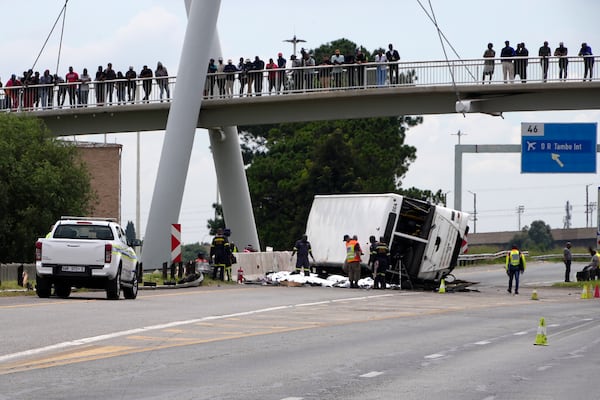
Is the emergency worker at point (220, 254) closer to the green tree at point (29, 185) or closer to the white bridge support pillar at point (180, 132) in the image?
the white bridge support pillar at point (180, 132)

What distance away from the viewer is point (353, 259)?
4003cm

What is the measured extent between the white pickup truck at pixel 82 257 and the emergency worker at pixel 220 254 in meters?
12.2

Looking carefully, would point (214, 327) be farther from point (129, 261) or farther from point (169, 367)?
point (129, 261)

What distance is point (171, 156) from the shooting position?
49.1 metres

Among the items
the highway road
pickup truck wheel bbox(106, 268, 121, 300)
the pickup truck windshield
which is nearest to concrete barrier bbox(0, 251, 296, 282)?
the pickup truck windshield

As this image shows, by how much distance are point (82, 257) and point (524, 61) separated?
22.6 m

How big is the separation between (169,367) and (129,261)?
1531 centimetres

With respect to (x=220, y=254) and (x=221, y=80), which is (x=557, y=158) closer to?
(x=221, y=80)

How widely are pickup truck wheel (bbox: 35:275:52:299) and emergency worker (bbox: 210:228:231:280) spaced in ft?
41.2

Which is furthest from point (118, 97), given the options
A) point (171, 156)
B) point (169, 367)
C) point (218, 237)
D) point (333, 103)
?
point (169, 367)

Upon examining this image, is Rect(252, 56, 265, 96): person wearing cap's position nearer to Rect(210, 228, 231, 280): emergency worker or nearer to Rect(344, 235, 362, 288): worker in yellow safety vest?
Rect(210, 228, 231, 280): emergency worker

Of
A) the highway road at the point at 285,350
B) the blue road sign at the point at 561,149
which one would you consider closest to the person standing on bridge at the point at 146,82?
the blue road sign at the point at 561,149

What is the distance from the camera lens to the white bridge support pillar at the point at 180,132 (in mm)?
48188

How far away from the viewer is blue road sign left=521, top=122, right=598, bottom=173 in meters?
55.7
